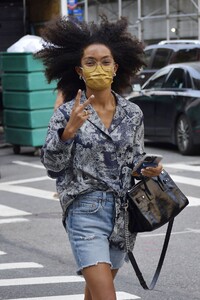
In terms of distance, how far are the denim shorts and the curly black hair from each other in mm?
737

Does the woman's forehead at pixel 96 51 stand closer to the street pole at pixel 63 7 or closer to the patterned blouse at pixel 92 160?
the patterned blouse at pixel 92 160

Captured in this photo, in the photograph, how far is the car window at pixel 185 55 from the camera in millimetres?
22720

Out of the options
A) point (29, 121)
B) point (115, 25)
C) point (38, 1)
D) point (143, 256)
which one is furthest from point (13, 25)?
point (115, 25)

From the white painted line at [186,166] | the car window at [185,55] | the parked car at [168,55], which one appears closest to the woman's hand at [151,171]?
the white painted line at [186,166]

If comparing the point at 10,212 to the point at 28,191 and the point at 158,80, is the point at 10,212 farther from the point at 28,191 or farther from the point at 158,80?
the point at 158,80

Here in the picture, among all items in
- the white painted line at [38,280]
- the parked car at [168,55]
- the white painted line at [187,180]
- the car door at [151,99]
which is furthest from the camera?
the parked car at [168,55]

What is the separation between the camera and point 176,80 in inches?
681

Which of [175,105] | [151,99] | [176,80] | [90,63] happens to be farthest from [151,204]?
[151,99]

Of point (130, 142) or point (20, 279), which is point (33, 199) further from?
point (130, 142)

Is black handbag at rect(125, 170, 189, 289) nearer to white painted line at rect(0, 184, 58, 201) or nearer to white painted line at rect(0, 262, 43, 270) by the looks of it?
white painted line at rect(0, 262, 43, 270)

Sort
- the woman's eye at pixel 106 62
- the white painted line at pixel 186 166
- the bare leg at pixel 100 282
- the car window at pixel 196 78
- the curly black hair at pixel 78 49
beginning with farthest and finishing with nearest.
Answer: the car window at pixel 196 78 → the white painted line at pixel 186 166 → the curly black hair at pixel 78 49 → the woman's eye at pixel 106 62 → the bare leg at pixel 100 282

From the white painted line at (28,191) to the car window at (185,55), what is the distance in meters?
9.52

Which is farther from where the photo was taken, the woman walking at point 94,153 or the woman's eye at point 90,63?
the woman's eye at point 90,63

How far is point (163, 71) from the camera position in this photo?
18.0 metres
